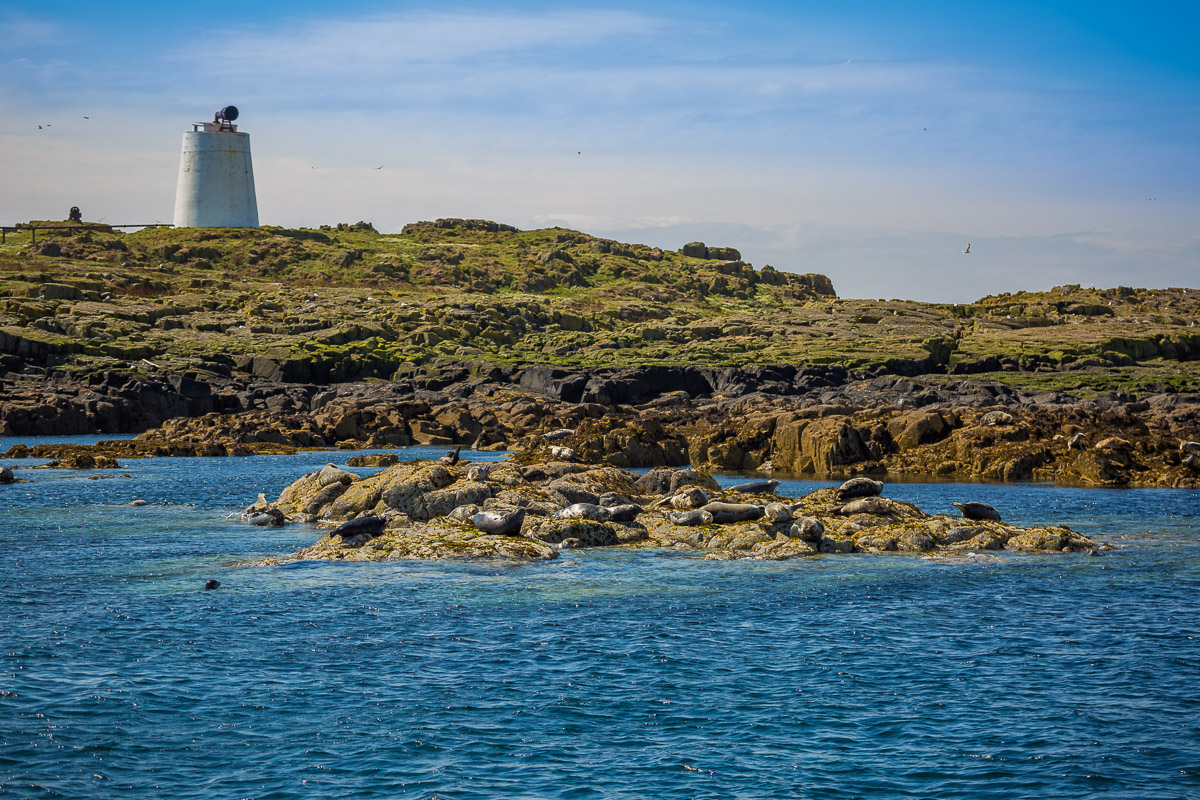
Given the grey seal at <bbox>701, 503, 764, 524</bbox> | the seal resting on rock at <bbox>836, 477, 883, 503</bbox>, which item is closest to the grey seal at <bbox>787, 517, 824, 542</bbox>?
the grey seal at <bbox>701, 503, 764, 524</bbox>

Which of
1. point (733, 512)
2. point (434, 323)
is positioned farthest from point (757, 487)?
point (434, 323)

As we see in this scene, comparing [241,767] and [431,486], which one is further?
[431,486]

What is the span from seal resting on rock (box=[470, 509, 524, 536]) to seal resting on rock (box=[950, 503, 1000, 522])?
47.5 ft

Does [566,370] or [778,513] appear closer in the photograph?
[778,513]

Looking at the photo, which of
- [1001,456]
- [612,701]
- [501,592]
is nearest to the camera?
[612,701]

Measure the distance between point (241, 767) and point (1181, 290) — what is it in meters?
209

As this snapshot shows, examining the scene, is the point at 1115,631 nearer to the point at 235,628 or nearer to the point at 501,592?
the point at 501,592

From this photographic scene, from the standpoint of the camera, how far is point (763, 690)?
19.4m

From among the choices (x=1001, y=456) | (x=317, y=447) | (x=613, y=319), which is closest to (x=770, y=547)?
(x=1001, y=456)

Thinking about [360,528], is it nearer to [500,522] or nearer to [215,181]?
[500,522]

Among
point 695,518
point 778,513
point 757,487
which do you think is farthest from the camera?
point 757,487

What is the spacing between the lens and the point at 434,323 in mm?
145500

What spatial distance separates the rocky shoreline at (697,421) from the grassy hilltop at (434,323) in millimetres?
11780

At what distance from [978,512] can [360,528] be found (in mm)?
20359
